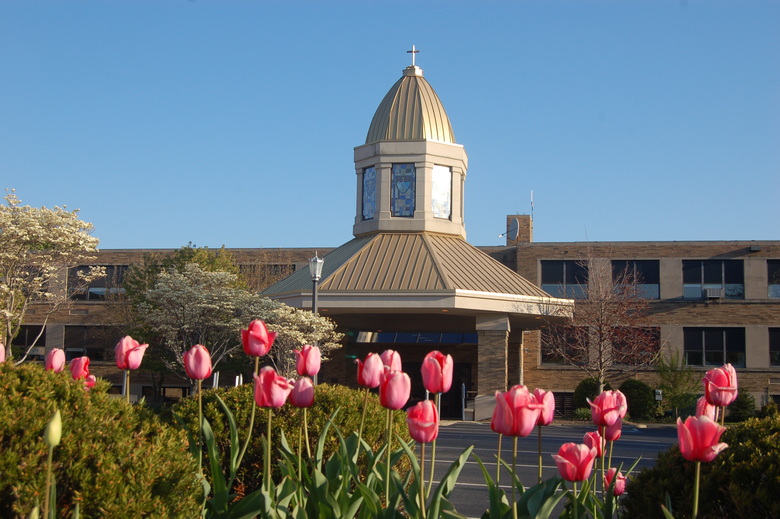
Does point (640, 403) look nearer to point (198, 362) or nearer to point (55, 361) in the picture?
point (55, 361)

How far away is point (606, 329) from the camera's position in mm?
35625

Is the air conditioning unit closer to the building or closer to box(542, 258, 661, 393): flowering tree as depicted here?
the building

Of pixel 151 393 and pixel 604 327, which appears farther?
pixel 151 393

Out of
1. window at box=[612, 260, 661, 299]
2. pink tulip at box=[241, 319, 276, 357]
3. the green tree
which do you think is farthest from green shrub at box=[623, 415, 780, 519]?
window at box=[612, 260, 661, 299]

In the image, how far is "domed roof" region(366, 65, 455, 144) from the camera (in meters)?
36.2

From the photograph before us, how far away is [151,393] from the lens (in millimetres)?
45406

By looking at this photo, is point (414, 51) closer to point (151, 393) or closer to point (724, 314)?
point (724, 314)

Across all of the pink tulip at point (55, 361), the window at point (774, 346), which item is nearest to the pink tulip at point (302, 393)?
the pink tulip at point (55, 361)

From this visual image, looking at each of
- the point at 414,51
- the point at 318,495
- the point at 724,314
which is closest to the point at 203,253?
the point at 414,51

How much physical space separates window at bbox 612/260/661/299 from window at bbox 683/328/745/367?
8.45ft

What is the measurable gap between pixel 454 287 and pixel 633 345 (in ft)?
33.4

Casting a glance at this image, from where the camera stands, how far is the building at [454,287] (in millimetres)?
31844

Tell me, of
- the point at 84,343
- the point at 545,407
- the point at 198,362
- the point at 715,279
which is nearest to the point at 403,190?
the point at 715,279

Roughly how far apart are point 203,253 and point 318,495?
110ft
